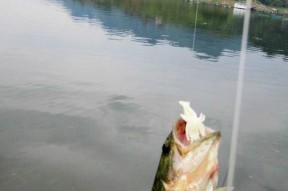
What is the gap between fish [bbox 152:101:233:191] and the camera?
323 cm

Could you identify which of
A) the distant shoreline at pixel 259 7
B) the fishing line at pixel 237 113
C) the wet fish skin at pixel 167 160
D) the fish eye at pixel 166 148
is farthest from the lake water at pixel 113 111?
the distant shoreline at pixel 259 7

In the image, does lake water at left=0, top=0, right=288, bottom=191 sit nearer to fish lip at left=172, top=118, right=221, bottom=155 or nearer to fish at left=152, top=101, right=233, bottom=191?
fish at left=152, top=101, right=233, bottom=191

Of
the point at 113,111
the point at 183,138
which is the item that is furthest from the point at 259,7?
the point at 183,138

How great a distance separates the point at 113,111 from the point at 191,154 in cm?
1422

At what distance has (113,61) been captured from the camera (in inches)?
1180

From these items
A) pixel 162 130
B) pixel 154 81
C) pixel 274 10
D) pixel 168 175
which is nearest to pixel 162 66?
pixel 154 81

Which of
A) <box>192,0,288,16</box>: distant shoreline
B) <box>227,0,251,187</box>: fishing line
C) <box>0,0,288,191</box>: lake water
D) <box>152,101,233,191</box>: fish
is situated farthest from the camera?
<box>192,0,288,16</box>: distant shoreline

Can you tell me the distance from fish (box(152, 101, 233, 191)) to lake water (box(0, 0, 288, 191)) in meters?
8.05

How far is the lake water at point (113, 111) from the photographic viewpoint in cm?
1205

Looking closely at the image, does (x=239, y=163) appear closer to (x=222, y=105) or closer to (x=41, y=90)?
(x=222, y=105)

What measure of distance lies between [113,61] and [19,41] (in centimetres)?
919

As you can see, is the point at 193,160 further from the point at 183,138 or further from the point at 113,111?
the point at 113,111

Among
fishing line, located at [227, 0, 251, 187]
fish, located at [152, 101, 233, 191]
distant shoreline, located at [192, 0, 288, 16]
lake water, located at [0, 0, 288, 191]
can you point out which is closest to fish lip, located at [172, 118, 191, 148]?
fish, located at [152, 101, 233, 191]

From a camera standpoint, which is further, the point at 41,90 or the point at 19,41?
the point at 19,41
